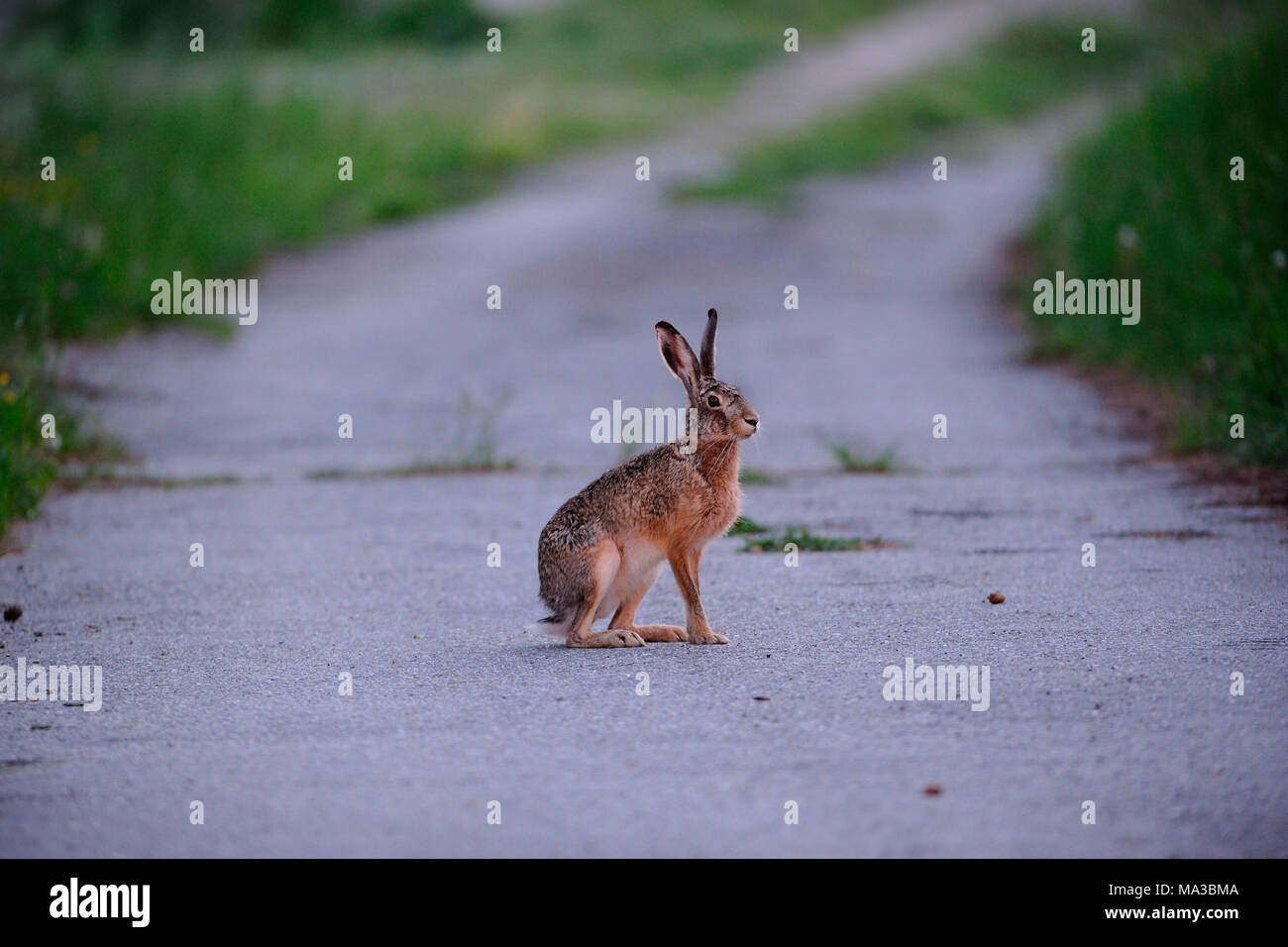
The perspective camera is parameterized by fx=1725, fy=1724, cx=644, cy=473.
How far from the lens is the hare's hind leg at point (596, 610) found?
23.7 ft

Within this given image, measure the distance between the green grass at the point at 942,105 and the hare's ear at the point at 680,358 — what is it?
17.9 meters

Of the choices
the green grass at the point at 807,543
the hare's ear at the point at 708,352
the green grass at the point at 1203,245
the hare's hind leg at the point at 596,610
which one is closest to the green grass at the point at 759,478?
the green grass at the point at 807,543

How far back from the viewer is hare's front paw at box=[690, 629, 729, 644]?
742 cm

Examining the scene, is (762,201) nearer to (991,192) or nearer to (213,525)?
(991,192)

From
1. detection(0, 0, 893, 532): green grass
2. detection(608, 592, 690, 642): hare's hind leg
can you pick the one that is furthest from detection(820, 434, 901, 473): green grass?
detection(0, 0, 893, 532): green grass

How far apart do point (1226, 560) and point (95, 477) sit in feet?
25.7

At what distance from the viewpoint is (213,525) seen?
10.8m

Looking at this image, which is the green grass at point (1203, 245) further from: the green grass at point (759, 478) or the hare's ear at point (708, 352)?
the hare's ear at point (708, 352)

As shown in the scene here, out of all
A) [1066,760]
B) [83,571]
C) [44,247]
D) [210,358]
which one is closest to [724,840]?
[1066,760]

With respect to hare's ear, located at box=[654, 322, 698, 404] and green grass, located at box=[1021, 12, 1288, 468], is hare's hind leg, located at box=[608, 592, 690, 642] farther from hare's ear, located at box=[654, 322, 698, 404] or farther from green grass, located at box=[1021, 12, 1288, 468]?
green grass, located at box=[1021, 12, 1288, 468]

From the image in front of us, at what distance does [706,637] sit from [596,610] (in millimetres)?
492

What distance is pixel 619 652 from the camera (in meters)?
7.38

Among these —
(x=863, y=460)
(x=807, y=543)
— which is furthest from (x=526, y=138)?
(x=807, y=543)

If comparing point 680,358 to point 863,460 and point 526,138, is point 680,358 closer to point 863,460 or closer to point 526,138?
point 863,460
